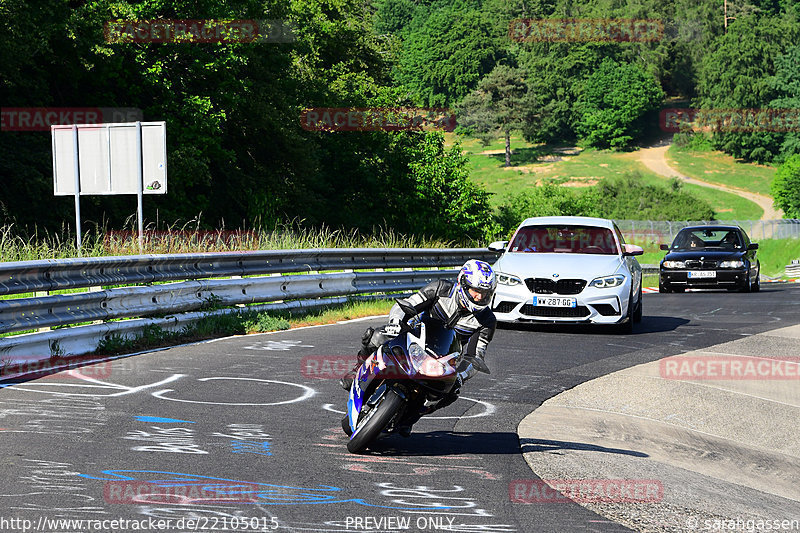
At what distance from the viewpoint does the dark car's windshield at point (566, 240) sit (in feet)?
51.1

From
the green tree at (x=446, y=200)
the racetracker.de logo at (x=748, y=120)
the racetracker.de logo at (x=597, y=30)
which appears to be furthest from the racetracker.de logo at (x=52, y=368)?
→ the racetracker.de logo at (x=597, y=30)

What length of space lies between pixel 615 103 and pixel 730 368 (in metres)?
133

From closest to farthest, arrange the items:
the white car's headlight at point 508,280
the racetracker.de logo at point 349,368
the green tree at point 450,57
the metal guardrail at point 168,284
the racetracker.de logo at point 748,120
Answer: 1. the racetracker.de logo at point 349,368
2. the metal guardrail at point 168,284
3. the white car's headlight at point 508,280
4. the racetracker.de logo at point 748,120
5. the green tree at point 450,57

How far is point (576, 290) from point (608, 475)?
7.86 metres

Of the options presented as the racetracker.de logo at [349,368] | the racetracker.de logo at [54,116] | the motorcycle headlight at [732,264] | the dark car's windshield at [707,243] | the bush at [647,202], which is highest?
the racetracker.de logo at [54,116]

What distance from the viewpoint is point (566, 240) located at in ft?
52.5

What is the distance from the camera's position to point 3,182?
1064 inches

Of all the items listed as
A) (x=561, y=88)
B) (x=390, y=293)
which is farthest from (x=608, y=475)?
(x=561, y=88)

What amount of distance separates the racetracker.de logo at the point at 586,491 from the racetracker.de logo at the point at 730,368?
15.8ft

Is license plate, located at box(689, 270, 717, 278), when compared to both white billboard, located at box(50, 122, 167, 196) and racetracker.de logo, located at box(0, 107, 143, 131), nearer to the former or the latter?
white billboard, located at box(50, 122, 167, 196)

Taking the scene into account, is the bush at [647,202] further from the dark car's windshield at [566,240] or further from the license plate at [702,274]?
the dark car's windshield at [566,240]

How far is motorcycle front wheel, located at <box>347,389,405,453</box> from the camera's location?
6.42 meters

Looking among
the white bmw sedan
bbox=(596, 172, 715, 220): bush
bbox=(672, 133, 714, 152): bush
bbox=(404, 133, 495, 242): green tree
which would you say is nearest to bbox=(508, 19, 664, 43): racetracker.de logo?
bbox=(672, 133, 714, 152): bush

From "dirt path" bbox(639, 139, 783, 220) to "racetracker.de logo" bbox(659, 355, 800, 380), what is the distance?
93228 mm
